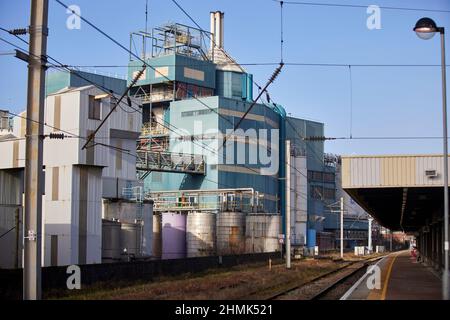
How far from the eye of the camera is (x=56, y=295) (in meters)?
23.1

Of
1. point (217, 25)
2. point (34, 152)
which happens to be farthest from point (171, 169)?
point (34, 152)

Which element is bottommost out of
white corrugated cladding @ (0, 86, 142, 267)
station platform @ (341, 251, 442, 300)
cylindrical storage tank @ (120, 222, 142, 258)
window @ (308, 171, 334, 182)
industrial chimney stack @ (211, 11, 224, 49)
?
station platform @ (341, 251, 442, 300)

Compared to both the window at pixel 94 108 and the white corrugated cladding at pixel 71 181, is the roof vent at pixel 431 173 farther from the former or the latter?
→ the window at pixel 94 108

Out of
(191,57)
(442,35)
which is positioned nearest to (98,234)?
(442,35)

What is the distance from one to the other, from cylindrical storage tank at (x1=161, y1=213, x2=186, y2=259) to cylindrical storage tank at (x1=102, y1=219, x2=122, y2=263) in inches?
861

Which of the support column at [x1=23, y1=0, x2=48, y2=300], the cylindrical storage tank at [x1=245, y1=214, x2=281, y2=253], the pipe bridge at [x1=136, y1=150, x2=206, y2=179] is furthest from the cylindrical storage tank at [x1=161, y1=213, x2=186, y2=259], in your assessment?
the support column at [x1=23, y1=0, x2=48, y2=300]

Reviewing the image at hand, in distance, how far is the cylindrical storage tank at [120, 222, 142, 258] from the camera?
145ft

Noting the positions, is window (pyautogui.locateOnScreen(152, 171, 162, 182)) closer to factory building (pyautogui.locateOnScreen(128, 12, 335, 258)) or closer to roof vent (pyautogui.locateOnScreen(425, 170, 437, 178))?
factory building (pyautogui.locateOnScreen(128, 12, 335, 258))

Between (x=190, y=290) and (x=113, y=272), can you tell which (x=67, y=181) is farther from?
(x=190, y=290)

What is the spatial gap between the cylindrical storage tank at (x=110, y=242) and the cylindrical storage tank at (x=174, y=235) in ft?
71.8

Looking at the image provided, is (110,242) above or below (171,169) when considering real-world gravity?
below

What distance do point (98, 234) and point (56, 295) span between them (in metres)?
15.9

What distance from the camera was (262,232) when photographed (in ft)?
224

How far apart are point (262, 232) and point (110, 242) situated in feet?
93.2
